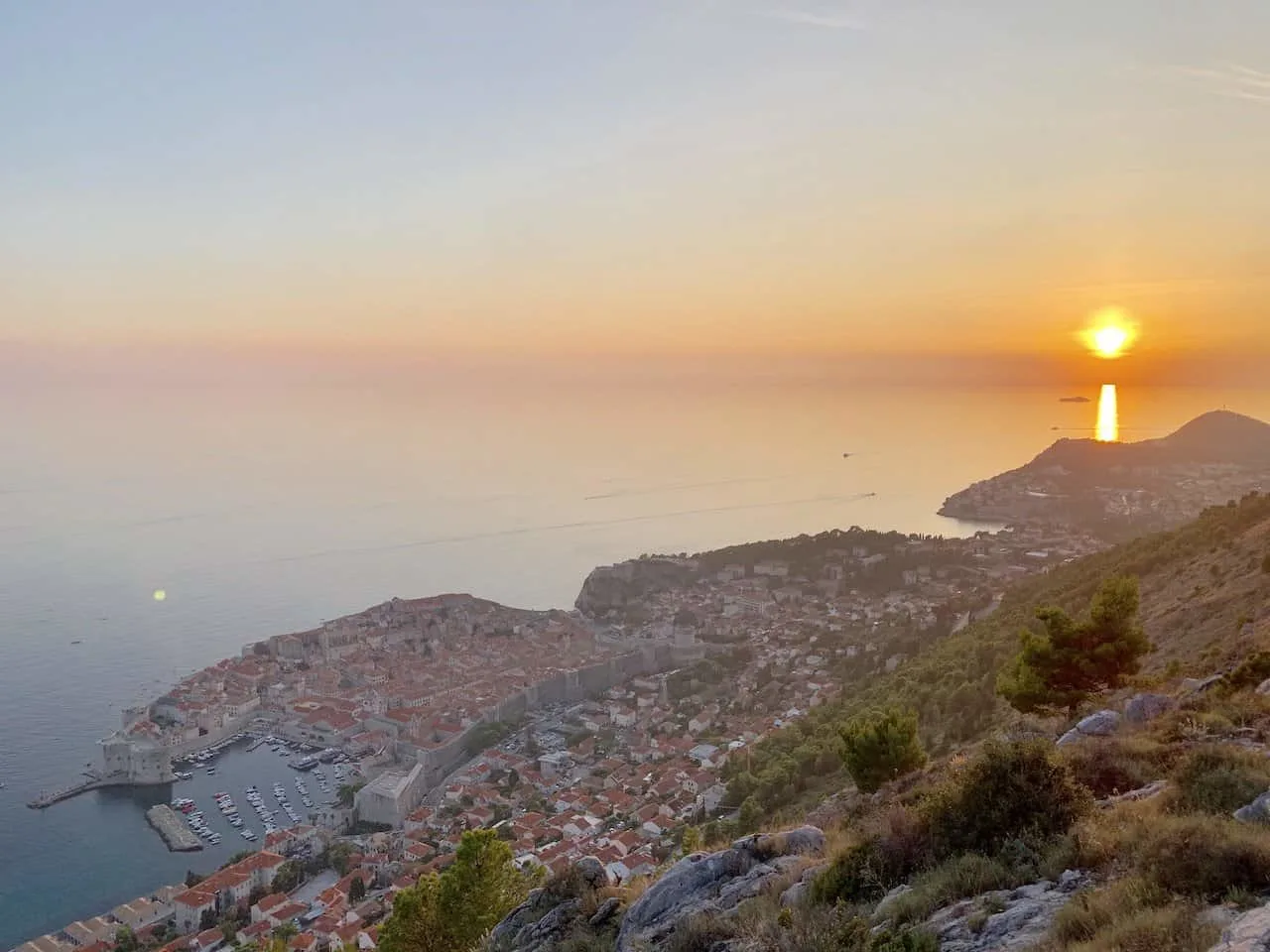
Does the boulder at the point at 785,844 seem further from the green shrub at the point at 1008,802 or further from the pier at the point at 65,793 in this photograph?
the pier at the point at 65,793

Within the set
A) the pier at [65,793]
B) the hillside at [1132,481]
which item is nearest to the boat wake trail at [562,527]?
the hillside at [1132,481]

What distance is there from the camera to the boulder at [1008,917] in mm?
3055

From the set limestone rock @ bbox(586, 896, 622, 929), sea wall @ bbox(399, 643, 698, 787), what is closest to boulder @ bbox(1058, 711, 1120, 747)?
limestone rock @ bbox(586, 896, 622, 929)

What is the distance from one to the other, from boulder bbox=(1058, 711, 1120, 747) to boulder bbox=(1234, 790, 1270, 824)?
2.00m

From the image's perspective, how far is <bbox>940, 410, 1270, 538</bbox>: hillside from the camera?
42.8 m

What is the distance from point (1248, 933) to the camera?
241cm

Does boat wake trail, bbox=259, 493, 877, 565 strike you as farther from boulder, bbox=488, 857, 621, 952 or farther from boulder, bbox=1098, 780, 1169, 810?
boulder, bbox=1098, 780, 1169, 810

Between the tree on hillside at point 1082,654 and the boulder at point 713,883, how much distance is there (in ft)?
13.4

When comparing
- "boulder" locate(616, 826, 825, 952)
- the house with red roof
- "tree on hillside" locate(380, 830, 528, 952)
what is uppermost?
"boulder" locate(616, 826, 825, 952)

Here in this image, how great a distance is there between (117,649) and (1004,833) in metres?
39.3

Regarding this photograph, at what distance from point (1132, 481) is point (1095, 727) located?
5393 cm

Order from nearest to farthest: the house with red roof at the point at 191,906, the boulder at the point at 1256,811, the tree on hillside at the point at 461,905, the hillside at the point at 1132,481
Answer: the boulder at the point at 1256,811 < the tree on hillside at the point at 461,905 < the house with red roof at the point at 191,906 < the hillside at the point at 1132,481

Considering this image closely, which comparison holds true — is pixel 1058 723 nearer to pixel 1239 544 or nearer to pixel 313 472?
pixel 1239 544

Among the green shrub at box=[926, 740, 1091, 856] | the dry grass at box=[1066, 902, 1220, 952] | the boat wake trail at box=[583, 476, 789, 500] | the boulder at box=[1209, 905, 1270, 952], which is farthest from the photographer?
the boat wake trail at box=[583, 476, 789, 500]
